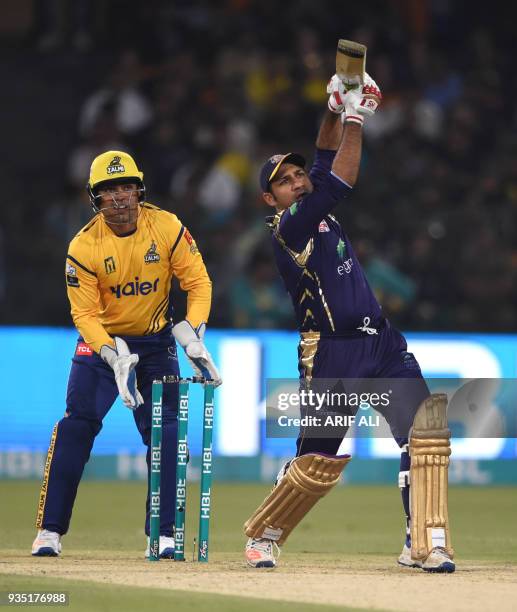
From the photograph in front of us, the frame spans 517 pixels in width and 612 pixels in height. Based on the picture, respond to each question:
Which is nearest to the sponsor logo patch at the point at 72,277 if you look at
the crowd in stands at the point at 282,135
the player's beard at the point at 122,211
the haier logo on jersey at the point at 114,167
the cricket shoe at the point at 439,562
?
the player's beard at the point at 122,211

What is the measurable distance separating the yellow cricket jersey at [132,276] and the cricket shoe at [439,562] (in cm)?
179

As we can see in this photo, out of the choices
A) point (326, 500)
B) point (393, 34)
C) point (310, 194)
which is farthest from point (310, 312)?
point (393, 34)

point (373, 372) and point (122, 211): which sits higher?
point (122, 211)

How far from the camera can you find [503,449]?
13.1 metres

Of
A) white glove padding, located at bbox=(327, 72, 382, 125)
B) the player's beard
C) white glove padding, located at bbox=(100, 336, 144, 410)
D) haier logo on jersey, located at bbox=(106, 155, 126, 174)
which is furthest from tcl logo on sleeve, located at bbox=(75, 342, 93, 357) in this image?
white glove padding, located at bbox=(327, 72, 382, 125)

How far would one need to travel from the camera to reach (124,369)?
788 centimetres

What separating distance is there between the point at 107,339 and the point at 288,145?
313 inches

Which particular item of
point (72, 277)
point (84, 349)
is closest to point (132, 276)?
point (72, 277)

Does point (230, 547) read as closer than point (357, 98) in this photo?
No

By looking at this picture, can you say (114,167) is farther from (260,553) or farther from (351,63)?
(260,553)

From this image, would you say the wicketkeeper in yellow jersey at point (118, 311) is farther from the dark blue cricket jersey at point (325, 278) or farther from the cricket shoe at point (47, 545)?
the dark blue cricket jersey at point (325, 278)

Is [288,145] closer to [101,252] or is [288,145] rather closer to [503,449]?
[503,449]

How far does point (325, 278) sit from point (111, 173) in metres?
1.32

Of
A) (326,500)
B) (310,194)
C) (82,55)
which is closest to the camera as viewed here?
(310,194)
